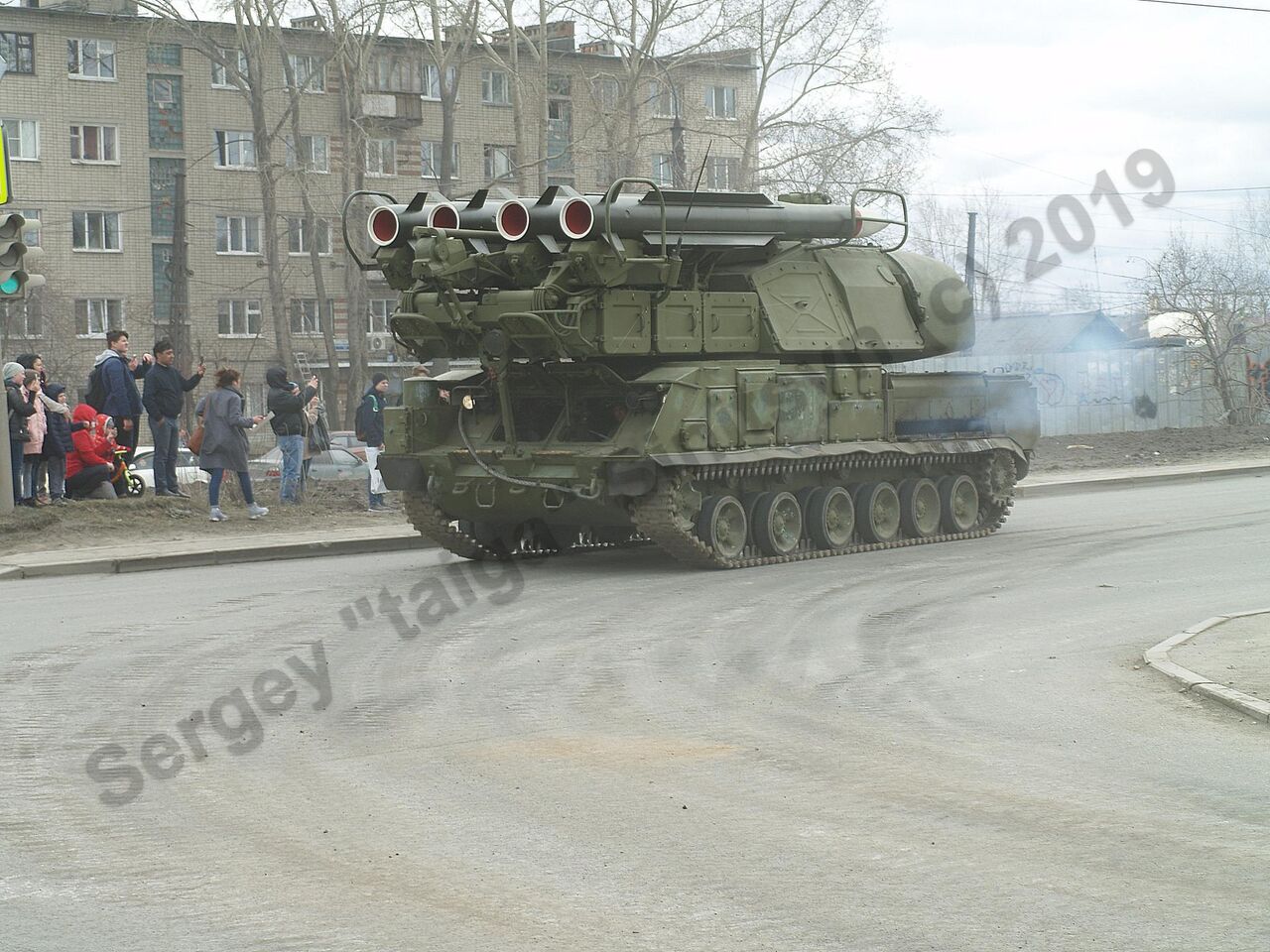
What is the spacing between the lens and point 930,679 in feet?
32.6

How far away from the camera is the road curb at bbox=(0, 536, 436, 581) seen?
629 inches

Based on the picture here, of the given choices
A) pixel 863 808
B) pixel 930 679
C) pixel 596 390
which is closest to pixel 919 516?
pixel 596 390

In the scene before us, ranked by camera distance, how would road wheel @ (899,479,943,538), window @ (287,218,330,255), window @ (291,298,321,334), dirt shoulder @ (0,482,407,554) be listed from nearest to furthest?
dirt shoulder @ (0,482,407,554)
road wheel @ (899,479,943,538)
window @ (287,218,330,255)
window @ (291,298,321,334)

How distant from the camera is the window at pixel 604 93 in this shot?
43094 mm

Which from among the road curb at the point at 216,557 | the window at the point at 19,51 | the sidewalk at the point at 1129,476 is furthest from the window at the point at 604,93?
the road curb at the point at 216,557

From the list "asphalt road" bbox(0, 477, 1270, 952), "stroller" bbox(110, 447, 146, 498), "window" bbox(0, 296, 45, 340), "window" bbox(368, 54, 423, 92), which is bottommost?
"asphalt road" bbox(0, 477, 1270, 952)

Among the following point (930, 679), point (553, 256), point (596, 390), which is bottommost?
point (930, 679)

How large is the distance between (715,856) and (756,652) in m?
4.75

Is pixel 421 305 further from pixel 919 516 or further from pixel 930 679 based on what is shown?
pixel 930 679

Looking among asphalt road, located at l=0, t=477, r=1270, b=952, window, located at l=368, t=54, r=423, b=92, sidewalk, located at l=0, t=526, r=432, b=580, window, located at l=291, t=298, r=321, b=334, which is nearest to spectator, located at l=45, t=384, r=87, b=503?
sidewalk, located at l=0, t=526, r=432, b=580

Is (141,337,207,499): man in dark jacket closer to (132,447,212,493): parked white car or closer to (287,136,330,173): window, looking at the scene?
(132,447,212,493): parked white car

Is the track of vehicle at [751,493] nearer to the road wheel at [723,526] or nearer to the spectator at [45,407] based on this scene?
the road wheel at [723,526]

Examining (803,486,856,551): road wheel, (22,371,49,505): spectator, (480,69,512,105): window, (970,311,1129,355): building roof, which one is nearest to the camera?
(803,486,856,551): road wheel

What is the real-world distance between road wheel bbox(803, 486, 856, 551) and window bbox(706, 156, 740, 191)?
84.1 ft
